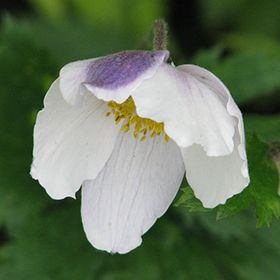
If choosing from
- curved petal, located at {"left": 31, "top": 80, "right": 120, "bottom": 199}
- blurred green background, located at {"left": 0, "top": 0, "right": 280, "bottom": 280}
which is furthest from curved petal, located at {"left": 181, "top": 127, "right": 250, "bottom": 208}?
blurred green background, located at {"left": 0, "top": 0, "right": 280, "bottom": 280}

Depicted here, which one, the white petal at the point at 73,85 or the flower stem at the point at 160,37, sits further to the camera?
the flower stem at the point at 160,37

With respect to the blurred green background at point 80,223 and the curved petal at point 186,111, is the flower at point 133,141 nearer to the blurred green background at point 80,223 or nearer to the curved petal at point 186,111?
the curved petal at point 186,111

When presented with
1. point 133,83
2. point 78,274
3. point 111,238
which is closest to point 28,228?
point 78,274

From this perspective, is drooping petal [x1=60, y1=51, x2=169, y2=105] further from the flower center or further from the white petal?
the flower center

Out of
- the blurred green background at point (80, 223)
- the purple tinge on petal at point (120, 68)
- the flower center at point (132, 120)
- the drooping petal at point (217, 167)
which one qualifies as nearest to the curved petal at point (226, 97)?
the drooping petal at point (217, 167)

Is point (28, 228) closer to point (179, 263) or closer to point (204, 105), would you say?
point (179, 263)

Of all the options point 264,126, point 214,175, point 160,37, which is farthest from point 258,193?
point 264,126

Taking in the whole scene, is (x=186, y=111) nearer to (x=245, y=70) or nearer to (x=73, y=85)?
(x=73, y=85)
